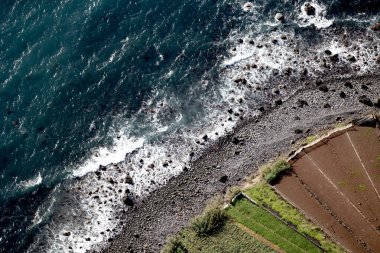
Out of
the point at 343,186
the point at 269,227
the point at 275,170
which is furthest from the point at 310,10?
the point at 269,227

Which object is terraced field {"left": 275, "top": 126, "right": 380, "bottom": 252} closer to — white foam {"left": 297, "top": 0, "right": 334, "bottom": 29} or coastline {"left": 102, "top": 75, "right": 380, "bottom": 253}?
coastline {"left": 102, "top": 75, "right": 380, "bottom": 253}

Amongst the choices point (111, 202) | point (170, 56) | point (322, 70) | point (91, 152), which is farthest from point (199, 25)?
point (111, 202)

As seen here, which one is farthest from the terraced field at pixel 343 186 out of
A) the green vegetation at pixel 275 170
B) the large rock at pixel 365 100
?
the large rock at pixel 365 100

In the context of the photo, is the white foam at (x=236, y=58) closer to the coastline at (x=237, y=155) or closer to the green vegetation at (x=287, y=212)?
the coastline at (x=237, y=155)

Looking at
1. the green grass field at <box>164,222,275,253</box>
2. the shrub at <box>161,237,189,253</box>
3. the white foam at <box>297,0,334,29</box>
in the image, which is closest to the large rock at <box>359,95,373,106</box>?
the white foam at <box>297,0,334,29</box>

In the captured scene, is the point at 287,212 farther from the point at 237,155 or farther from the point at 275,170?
the point at 237,155
